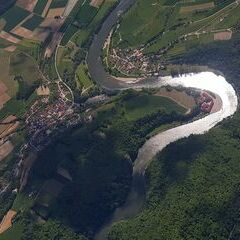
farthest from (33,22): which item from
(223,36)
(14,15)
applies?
(223,36)

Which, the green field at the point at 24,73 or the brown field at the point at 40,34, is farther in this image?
the brown field at the point at 40,34

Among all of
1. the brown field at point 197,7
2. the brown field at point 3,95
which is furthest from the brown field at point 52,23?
the brown field at point 197,7

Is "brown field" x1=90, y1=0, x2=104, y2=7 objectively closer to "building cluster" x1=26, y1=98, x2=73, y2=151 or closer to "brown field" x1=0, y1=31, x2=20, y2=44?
"brown field" x1=0, y1=31, x2=20, y2=44

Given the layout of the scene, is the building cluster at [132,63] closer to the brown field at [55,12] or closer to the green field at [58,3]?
the brown field at [55,12]

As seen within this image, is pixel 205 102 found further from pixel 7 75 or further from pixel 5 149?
pixel 7 75

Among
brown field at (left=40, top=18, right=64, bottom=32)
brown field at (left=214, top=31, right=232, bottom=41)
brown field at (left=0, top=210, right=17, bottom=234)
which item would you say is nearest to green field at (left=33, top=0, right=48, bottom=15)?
brown field at (left=40, top=18, right=64, bottom=32)

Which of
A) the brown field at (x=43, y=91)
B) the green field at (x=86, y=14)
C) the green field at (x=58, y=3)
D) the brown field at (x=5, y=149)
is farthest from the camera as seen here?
the green field at (x=58, y=3)
